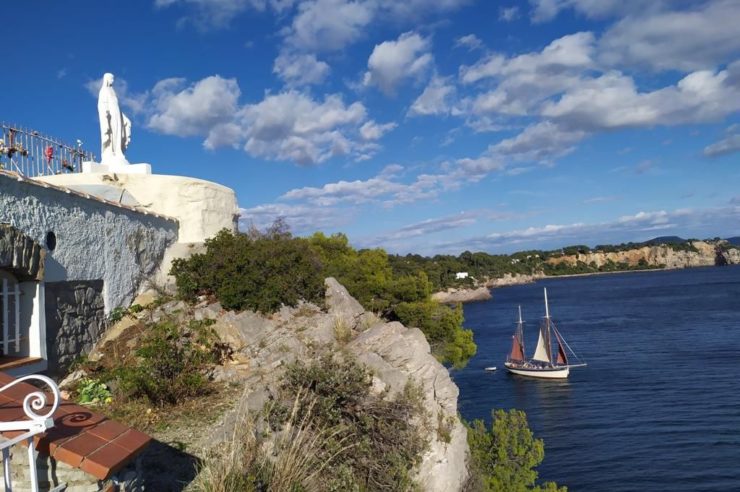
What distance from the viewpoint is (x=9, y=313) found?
9078mm

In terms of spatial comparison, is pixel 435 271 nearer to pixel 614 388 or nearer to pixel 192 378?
pixel 614 388

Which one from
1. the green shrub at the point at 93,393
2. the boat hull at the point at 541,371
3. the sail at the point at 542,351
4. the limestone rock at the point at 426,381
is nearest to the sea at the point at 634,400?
the boat hull at the point at 541,371

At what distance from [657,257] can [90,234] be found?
205615mm

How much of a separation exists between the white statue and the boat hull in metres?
33.9

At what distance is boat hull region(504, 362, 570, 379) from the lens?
40438 millimetres

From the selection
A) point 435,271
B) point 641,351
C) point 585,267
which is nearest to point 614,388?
point 641,351

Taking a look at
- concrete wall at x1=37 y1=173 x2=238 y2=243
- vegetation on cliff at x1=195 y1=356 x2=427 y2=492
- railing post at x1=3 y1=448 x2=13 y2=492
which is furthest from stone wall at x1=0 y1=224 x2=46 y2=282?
railing post at x1=3 y1=448 x2=13 y2=492

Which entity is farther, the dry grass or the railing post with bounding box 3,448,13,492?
the dry grass

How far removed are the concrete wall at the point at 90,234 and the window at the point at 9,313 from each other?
2.49 feet

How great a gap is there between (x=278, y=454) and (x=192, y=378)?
3.51 m

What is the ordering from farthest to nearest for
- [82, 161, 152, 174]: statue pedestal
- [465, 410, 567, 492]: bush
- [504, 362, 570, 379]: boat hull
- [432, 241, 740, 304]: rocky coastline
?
[432, 241, 740, 304]: rocky coastline < [504, 362, 570, 379]: boat hull < [82, 161, 152, 174]: statue pedestal < [465, 410, 567, 492]: bush

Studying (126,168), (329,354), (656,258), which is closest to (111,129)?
(126,168)

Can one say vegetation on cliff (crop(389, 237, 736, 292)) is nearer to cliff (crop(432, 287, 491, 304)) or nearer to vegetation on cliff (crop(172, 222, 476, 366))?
cliff (crop(432, 287, 491, 304))

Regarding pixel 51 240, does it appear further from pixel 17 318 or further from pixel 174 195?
pixel 174 195
